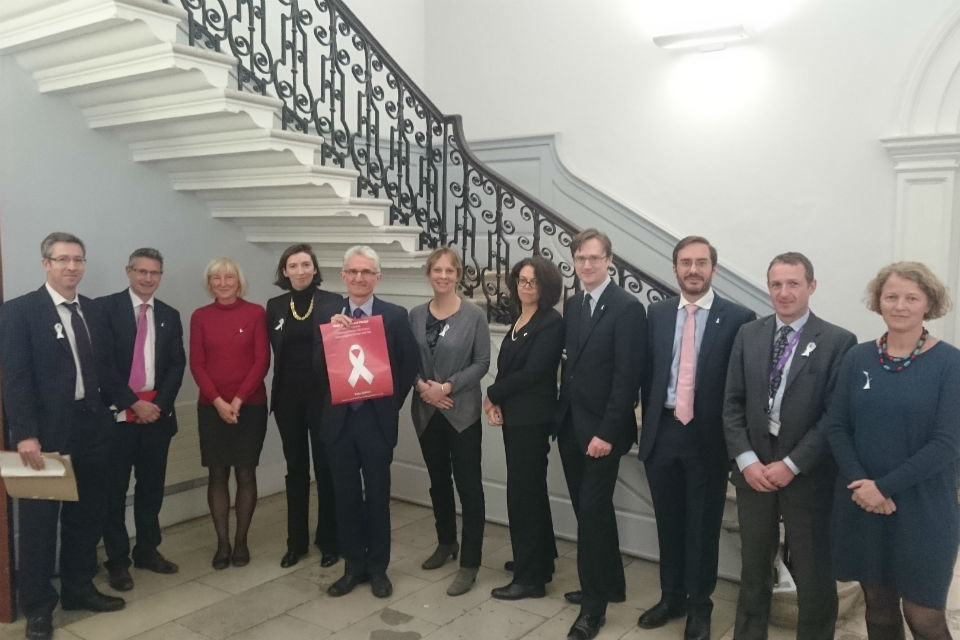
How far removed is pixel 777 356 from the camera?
9.06 feet

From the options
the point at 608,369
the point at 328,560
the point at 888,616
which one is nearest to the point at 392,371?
the point at 608,369

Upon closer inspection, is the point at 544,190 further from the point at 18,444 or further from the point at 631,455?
the point at 18,444

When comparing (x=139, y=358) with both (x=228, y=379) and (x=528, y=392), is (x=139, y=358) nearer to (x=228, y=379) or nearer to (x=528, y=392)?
(x=228, y=379)

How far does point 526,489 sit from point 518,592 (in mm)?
563

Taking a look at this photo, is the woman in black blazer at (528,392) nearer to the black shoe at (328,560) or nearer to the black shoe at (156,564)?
the black shoe at (328,560)

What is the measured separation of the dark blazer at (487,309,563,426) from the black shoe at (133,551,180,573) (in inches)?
81.5

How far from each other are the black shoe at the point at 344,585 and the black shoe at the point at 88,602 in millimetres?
1017

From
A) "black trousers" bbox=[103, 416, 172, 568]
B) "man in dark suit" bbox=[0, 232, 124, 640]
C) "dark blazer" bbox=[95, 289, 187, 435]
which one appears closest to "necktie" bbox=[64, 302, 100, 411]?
"man in dark suit" bbox=[0, 232, 124, 640]

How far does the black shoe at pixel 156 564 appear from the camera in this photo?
12.8 ft

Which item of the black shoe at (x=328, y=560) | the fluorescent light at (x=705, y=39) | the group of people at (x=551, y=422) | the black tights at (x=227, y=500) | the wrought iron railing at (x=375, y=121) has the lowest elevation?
the black shoe at (x=328, y=560)

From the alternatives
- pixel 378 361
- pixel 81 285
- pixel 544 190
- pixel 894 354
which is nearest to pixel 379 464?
pixel 378 361

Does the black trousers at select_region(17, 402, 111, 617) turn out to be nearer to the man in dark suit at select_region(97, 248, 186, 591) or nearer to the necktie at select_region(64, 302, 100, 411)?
the necktie at select_region(64, 302, 100, 411)

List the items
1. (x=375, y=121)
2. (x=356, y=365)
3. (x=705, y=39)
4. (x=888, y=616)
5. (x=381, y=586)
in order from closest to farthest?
1. (x=888, y=616)
2. (x=356, y=365)
3. (x=381, y=586)
4. (x=375, y=121)
5. (x=705, y=39)

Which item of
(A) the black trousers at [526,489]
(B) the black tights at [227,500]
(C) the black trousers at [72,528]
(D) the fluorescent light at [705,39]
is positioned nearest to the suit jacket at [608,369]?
(A) the black trousers at [526,489]
